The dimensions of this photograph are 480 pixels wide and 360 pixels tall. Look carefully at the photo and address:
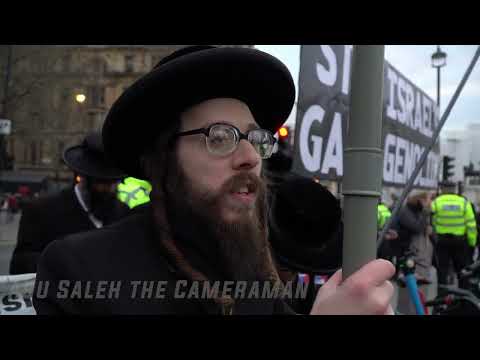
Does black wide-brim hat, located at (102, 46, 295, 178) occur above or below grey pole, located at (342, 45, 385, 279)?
above

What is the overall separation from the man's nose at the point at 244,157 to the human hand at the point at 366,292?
69 centimetres

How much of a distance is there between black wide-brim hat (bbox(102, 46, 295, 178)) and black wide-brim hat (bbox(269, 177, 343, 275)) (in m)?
1.09

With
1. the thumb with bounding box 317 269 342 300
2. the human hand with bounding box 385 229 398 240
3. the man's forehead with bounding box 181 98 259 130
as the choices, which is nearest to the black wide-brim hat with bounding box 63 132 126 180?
the man's forehead with bounding box 181 98 259 130

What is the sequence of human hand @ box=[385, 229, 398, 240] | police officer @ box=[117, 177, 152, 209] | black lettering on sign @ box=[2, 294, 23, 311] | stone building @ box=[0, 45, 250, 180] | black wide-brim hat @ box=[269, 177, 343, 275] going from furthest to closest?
1. stone building @ box=[0, 45, 250, 180]
2. human hand @ box=[385, 229, 398, 240]
3. police officer @ box=[117, 177, 152, 209]
4. black lettering on sign @ box=[2, 294, 23, 311]
5. black wide-brim hat @ box=[269, 177, 343, 275]

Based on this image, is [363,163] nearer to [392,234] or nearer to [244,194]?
[244,194]

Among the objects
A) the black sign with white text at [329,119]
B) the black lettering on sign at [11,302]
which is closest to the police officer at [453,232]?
the black sign with white text at [329,119]

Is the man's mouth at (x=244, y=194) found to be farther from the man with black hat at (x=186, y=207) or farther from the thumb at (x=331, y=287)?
the thumb at (x=331, y=287)

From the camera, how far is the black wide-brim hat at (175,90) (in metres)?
1.51

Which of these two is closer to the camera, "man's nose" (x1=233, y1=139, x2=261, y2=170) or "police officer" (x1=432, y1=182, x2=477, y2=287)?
"man's nose" (x1=233, y1=139, x2=261, y2=170)

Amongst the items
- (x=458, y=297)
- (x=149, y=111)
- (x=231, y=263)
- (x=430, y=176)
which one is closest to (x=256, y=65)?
(x=149, y=111)

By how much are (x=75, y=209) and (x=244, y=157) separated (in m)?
2.58

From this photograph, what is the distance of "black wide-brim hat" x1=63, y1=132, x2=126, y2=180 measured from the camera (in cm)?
368

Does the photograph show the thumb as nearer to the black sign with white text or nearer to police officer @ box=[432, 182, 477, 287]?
the black sign with white text
